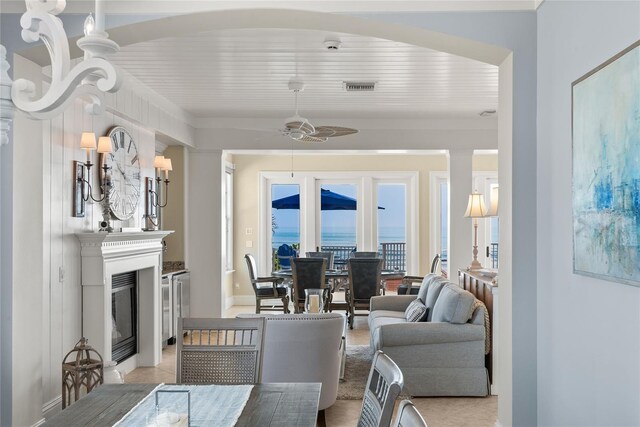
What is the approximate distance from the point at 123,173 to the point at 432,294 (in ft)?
10.0

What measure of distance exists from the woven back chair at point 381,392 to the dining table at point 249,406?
0.22m

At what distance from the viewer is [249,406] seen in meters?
2.34

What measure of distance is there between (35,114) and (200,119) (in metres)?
6.19

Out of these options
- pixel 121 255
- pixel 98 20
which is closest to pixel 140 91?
pixel 121 255

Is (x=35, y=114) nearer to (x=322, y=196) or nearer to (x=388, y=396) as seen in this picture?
(x=388, y=396)

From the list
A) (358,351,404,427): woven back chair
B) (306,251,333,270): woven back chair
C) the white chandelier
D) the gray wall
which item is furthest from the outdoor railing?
the white chandelier

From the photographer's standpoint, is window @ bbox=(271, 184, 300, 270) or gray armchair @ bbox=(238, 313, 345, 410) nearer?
gray armchair @ bbox=(238, 313, 345, 410)

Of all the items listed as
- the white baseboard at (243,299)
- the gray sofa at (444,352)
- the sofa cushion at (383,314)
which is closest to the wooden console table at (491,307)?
the gray sofa at (444,352)

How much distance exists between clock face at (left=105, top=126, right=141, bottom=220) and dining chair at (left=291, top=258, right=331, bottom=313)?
2339 millimetres

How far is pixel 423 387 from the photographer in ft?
16.1

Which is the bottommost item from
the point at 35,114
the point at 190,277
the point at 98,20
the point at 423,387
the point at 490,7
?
the point at 423,387

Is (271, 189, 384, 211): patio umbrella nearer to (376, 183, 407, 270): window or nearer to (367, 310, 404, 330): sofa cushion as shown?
(376, 183, 407, 270): window

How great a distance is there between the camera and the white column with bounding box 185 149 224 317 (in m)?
7.90

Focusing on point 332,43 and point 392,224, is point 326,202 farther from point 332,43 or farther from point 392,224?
point 332,43
